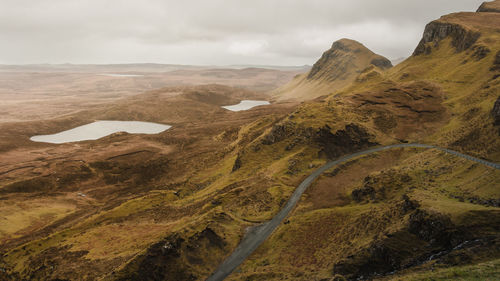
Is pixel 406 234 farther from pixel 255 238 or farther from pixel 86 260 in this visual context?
pixel 86 260

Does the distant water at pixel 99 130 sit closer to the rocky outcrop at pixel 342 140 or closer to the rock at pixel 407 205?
the rocky outcrop at pixel 342 140

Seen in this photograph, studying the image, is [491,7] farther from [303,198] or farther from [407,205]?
[407,205]

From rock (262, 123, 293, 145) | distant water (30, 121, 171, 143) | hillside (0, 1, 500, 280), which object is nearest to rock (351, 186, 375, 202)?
hillside (0, 1, 500, 280)

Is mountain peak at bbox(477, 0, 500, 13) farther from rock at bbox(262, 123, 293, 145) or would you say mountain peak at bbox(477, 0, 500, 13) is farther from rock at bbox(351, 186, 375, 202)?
rock at bbox(351, 186, 375, 202)

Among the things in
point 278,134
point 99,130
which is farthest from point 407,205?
point 99,130

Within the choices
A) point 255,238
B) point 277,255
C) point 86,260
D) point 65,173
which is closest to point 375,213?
point 277,255

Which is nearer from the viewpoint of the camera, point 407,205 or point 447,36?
point 407,205
